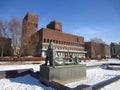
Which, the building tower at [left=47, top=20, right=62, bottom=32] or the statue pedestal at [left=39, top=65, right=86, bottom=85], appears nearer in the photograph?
the statue pedestal at [left=39, top=65, right=86, bottom=85]

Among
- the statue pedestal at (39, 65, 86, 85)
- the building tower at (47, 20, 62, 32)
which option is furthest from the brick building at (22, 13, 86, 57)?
the statue pedestal at (39, 65, 86, 85)

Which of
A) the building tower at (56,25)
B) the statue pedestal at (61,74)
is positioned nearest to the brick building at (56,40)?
the building tower at (56,25)

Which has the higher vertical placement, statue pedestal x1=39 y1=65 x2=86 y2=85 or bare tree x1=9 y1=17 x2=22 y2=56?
bare tree x1=9 y1=17 x2=22 y2=56

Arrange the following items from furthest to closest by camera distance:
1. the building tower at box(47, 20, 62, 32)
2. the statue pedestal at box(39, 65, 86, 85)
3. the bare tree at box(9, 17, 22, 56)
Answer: the building tower at box(47, 20, 62, 32) → the bare tree at box(9, 17, 22, 56) → the statue pedestal at box(39, 65, 86, 85)

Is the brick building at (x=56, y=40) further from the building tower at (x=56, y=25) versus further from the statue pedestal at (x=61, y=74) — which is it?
the statue pedestal at (x=61, y=74)

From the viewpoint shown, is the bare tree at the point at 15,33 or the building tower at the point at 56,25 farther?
the building tower at the point at 56,25

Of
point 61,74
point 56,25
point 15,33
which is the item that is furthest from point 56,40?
point 61,74

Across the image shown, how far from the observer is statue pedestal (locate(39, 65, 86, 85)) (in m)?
8.06

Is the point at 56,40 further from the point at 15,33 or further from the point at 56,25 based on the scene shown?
the point at 15,33

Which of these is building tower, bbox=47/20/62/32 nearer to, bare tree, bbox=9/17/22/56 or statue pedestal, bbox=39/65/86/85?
bare tree, bbox=9/17/22/56

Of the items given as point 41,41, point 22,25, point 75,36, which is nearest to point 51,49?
point 22,25

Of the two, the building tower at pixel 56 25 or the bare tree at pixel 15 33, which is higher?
the building tower at pixel 56 25

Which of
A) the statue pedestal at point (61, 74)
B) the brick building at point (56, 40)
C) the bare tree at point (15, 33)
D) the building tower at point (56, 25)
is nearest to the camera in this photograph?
the statue pedestal at point (61, 74)

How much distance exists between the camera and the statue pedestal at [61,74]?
806cm
